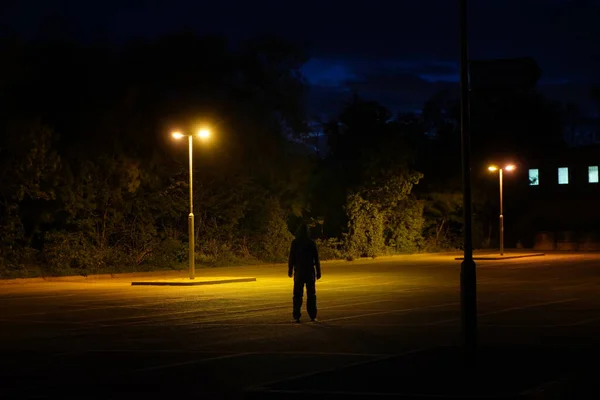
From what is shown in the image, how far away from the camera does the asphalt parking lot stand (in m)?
11.3

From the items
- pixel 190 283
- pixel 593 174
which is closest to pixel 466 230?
pixel 190 283

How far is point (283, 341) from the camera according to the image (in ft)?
52.7

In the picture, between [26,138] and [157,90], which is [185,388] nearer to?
[26,138]

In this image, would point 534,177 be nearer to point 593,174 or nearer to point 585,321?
point 593,174

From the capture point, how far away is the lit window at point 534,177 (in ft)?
305

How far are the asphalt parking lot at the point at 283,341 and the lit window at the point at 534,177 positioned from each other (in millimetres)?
64492

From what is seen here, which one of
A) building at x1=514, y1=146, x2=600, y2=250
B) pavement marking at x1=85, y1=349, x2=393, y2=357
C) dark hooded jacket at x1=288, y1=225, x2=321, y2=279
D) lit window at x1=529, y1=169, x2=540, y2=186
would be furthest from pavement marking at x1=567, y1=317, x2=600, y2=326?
lit window at x1=529, y1=169, x2=540, y2=186

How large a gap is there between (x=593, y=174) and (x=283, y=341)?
259 feet

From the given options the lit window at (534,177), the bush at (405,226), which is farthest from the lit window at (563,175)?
the bush at (405,226)

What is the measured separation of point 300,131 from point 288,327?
123ft

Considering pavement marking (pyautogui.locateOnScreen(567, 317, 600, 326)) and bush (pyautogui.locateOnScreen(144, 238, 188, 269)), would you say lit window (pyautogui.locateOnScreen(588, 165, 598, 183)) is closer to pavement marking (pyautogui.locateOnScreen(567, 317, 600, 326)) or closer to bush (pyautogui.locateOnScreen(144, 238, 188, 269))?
bush (pyautogui.locateOnScreen(144, 238, 188, 269))

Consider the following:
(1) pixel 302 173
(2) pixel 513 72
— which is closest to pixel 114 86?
(1) pixel 302 173

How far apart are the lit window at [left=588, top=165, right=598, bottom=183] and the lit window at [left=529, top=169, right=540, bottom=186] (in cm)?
516

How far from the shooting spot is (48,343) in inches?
643
